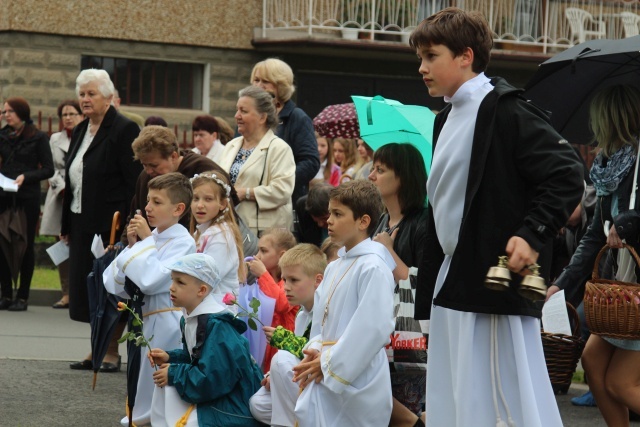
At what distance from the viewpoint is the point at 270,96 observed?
872 centimetres

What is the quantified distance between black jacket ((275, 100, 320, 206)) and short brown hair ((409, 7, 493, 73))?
4546 mm

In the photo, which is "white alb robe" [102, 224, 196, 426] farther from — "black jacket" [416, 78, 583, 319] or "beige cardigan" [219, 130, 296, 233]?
"black jacket" [416, 78, 583, 319]

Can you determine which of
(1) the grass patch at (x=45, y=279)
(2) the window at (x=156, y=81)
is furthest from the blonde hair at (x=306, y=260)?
(2) the window at (x=156, y=81)

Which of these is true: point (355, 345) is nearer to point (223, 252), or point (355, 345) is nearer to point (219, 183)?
point (223, 252)

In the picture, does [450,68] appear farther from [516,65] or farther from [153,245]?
[516,65]

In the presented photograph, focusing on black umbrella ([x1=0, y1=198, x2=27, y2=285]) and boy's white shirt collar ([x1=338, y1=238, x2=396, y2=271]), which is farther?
black umbrella ([x1=0, y1=198, x2=27, y2=285])

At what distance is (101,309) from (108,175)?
1836mm

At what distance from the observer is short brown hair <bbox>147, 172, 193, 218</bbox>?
7.24m

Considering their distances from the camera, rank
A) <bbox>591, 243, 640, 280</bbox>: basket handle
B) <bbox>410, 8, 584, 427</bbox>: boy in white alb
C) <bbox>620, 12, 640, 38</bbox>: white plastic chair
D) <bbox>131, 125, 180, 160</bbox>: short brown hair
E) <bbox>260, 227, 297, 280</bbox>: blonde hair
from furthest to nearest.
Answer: <bbox>620, 12, 640, 38</bbox>: white plastic chair < <bbox>131, 125, 180, 160</bbox>: short brown hair < <bbox>260, 227, 297, 280</bbox>: blonde hair < <bbox>591, 243, 640, 280</bbox>: basket handle < <bbox>410, 8, 584, 427</bbox>: boy in white alb

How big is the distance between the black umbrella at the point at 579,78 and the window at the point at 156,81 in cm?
1419

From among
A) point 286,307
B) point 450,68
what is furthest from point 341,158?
point 450,68

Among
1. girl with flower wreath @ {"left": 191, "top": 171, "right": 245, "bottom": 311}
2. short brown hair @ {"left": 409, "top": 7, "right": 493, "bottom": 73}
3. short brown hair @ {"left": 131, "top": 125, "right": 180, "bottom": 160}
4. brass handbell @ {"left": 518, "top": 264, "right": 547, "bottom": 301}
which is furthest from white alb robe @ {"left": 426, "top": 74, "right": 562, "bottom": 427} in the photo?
short brown hair @ {"left": 131, "top": 125, "right": 180, "bottom": 160}

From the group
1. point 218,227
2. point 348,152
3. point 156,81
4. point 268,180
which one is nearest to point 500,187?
point 218,227

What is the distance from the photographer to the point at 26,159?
44.0 feet
